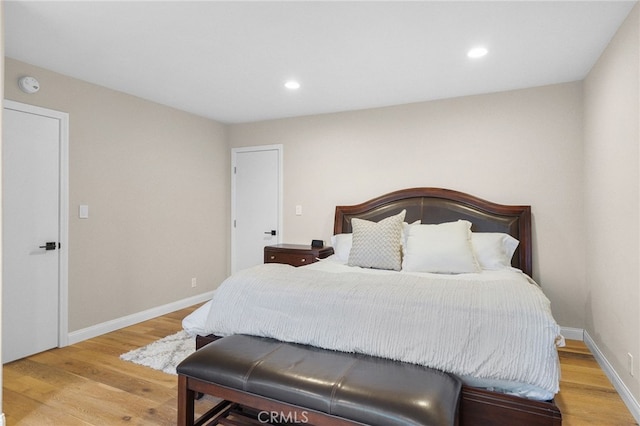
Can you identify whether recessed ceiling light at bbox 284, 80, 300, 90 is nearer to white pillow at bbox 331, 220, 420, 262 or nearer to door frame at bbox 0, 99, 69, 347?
white pillow at bbox 331, 220, 420, 262

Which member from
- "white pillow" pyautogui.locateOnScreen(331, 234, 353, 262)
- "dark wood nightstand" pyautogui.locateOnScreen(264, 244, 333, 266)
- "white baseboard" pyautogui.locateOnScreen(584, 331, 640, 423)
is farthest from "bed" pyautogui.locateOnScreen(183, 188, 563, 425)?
"dark wood nightstand" pyautogui.locateOnScreen(264, 244, 333, 266)

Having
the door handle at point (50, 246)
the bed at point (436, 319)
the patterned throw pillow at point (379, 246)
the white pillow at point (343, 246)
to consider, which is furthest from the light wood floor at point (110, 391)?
the white pillow at point (343, 246)

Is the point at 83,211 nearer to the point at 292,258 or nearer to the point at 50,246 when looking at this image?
the point at 50,246

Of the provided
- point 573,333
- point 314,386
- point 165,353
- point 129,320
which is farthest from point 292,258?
point 573,333

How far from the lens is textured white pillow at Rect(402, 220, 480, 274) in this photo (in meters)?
2.88

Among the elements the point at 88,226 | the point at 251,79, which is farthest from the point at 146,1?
the point at 88,226

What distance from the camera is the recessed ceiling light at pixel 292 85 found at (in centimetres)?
327

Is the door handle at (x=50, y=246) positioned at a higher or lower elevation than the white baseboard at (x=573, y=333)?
higher

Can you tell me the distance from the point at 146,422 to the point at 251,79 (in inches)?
108

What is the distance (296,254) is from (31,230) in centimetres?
241

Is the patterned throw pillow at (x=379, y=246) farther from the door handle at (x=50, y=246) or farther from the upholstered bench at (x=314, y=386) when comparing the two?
the door handle at (x=50, y=246)

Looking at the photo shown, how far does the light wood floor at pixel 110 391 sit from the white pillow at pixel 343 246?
1.84 metres

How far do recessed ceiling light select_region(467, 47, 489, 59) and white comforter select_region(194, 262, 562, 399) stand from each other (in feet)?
5.53

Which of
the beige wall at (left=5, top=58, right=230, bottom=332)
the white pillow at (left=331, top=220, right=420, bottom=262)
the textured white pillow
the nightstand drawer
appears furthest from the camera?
the nightstand drawer
